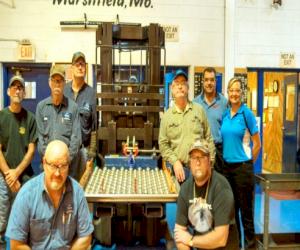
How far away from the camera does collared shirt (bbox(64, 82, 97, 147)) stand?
4.32 m

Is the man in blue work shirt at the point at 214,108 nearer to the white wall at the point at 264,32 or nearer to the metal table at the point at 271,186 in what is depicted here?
the metal table at the point at 271,186

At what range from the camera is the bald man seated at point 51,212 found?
245 centimetres

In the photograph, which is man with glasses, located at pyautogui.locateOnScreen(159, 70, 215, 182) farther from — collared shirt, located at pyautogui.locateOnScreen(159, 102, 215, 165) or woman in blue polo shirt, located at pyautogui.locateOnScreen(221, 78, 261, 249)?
woman in blue polo shirt, located at pyautogui.locateOnScreen(221, 78, 261, 249)

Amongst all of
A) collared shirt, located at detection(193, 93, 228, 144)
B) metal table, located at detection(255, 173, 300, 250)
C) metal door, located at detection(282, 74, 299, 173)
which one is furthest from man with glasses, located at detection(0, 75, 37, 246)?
metal door, located at detection(282, 74, 299, 173)

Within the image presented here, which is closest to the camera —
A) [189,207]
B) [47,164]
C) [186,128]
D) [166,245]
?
[47,164]

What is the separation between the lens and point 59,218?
251cm

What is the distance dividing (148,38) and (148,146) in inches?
48.1

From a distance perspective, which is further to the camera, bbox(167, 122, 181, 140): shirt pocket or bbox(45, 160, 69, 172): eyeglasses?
bbox(167, 122, 181, 140): shirt pocket

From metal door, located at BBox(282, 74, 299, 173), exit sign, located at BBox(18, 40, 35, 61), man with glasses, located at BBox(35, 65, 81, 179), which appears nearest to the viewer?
man with glasses, located at BBox(35, 65, 81, 179)

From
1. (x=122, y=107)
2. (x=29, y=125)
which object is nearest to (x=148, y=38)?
(x=122, y=107)

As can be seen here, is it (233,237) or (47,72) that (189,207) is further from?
(47,72)

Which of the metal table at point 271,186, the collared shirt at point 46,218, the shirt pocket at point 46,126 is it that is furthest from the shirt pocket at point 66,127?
the metal table at point 271,186

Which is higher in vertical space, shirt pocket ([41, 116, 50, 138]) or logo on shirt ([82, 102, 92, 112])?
logo on shirt ([82, 102, 92, 112])

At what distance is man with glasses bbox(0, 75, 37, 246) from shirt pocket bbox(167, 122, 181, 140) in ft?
5.00
